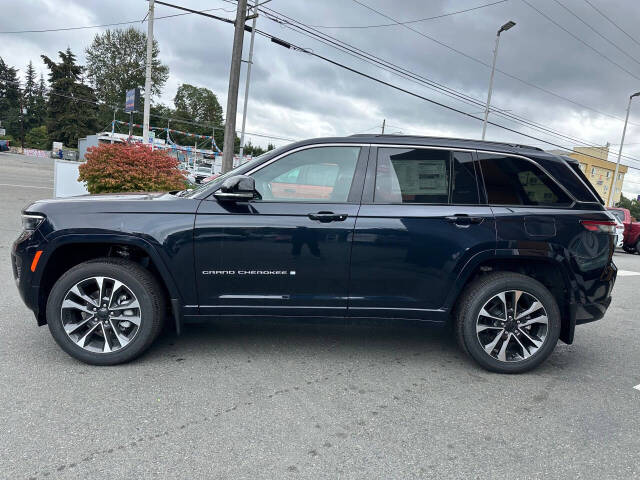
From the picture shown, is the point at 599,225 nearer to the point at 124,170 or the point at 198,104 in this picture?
the point at 124,170

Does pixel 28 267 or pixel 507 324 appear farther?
pixel 507 324

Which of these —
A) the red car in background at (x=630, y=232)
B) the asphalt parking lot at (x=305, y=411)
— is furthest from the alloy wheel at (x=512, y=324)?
the red car in background at (x=630, y=232)

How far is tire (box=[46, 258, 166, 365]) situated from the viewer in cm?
323

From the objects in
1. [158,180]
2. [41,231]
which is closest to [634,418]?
[41,231]

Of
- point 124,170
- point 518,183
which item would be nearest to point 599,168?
point 124,170

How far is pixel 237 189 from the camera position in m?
3.21

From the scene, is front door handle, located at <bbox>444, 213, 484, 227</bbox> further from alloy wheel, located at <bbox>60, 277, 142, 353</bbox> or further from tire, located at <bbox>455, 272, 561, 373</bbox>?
alloy wheel, located at <bbox>60, 277, 142, 353</bbox>

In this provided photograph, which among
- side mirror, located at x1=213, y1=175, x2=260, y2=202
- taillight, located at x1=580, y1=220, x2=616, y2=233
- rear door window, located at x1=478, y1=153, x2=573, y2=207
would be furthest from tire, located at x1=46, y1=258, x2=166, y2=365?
taillight, located at x1=580, y1=220, x2=616, y2=233

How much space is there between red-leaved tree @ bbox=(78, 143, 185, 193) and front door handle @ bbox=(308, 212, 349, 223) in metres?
7.24

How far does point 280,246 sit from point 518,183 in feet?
6.63

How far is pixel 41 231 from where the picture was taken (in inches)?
127

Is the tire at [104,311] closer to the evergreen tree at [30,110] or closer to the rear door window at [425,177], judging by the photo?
the rear door window at [425,177]

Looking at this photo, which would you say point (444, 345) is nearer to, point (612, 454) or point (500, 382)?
point (500, 382)

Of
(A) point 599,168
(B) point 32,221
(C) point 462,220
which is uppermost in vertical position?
(A) point 599,168
